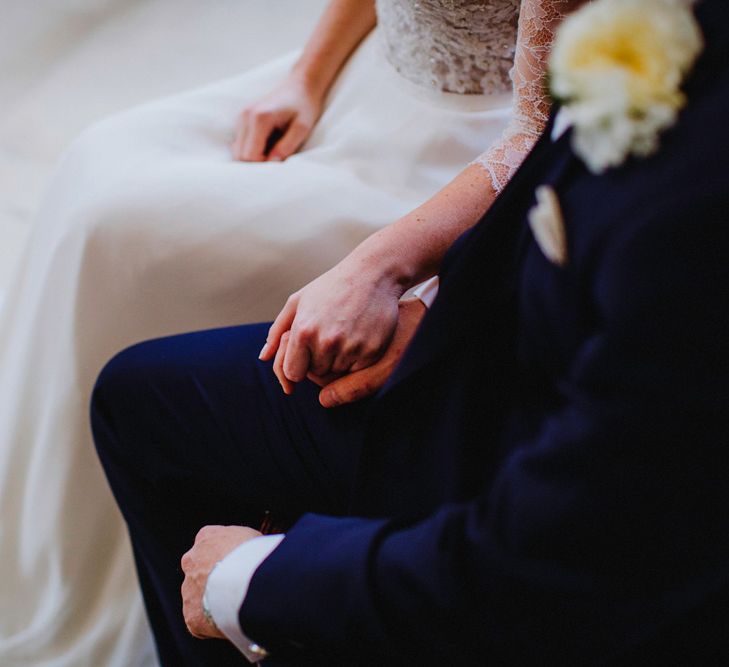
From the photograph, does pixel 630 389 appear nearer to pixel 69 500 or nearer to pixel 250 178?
pixel 250 178

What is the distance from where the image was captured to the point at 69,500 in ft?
3.67

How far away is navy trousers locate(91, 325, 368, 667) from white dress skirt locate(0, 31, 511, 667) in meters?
0.13

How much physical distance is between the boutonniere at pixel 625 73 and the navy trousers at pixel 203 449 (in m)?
0.39

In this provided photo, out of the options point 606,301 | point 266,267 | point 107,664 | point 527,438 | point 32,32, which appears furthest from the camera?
point 32,32

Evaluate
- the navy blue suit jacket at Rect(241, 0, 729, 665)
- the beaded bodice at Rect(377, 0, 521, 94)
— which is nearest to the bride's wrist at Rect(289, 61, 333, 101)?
the beaded bodice at Rect(377, 0, 521, 94)

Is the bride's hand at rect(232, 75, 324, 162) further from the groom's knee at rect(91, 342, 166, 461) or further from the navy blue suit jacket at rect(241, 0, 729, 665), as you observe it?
the navy blue suit jacket at rect(241, 0, 729, 665)

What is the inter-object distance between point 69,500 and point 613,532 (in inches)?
32.8

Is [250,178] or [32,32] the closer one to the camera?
[250,178]

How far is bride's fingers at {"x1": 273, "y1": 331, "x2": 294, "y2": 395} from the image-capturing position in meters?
0.79

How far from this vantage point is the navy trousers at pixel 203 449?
81 centimetres

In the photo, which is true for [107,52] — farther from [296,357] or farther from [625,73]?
[625,73]

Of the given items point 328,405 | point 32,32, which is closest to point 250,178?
point 328,405

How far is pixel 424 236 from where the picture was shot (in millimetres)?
854

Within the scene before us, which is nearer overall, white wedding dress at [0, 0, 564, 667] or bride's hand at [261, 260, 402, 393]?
bride's hand at [261, 260, 402, 393]
